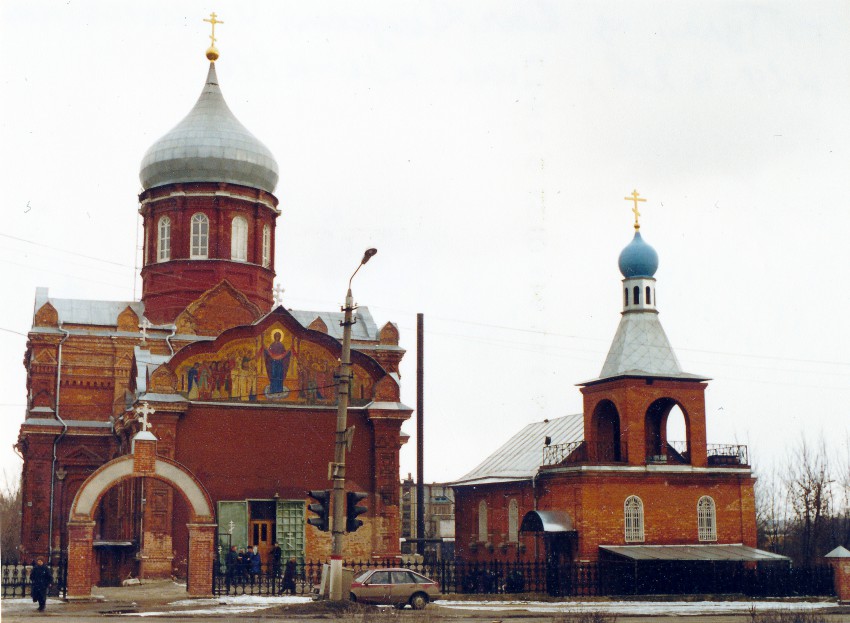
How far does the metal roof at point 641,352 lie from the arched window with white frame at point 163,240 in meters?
15.6

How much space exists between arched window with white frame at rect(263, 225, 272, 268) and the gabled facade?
11.5 m

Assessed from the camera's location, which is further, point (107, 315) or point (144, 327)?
point (107, 315)

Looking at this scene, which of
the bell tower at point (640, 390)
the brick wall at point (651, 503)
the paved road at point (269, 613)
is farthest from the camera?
the bell tower at point (640, 390)

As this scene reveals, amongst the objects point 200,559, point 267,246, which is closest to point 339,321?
point 267,246

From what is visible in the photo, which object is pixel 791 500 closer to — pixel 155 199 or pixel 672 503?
pixel 672 503

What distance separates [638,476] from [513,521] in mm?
6319

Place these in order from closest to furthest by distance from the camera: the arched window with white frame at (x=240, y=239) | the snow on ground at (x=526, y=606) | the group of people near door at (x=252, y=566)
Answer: the snow on ground at (x=526, y=606), the group of people near door at (x=252, y=566), the arched window with white frame at (x=240, y=239)

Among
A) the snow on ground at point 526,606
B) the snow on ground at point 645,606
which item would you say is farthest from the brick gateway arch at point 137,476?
the snow on ground at point 645,606

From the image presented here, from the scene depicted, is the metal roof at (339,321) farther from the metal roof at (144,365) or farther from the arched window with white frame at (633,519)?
the arched window with white frame at (633,519)

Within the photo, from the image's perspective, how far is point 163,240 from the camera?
39844 millimetres

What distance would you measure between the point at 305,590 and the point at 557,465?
840 cm

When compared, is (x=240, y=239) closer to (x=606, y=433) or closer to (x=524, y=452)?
(x=524, y=452)

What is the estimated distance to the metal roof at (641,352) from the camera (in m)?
33.4

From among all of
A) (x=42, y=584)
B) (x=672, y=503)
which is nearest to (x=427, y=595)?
(x=42, y=584)
